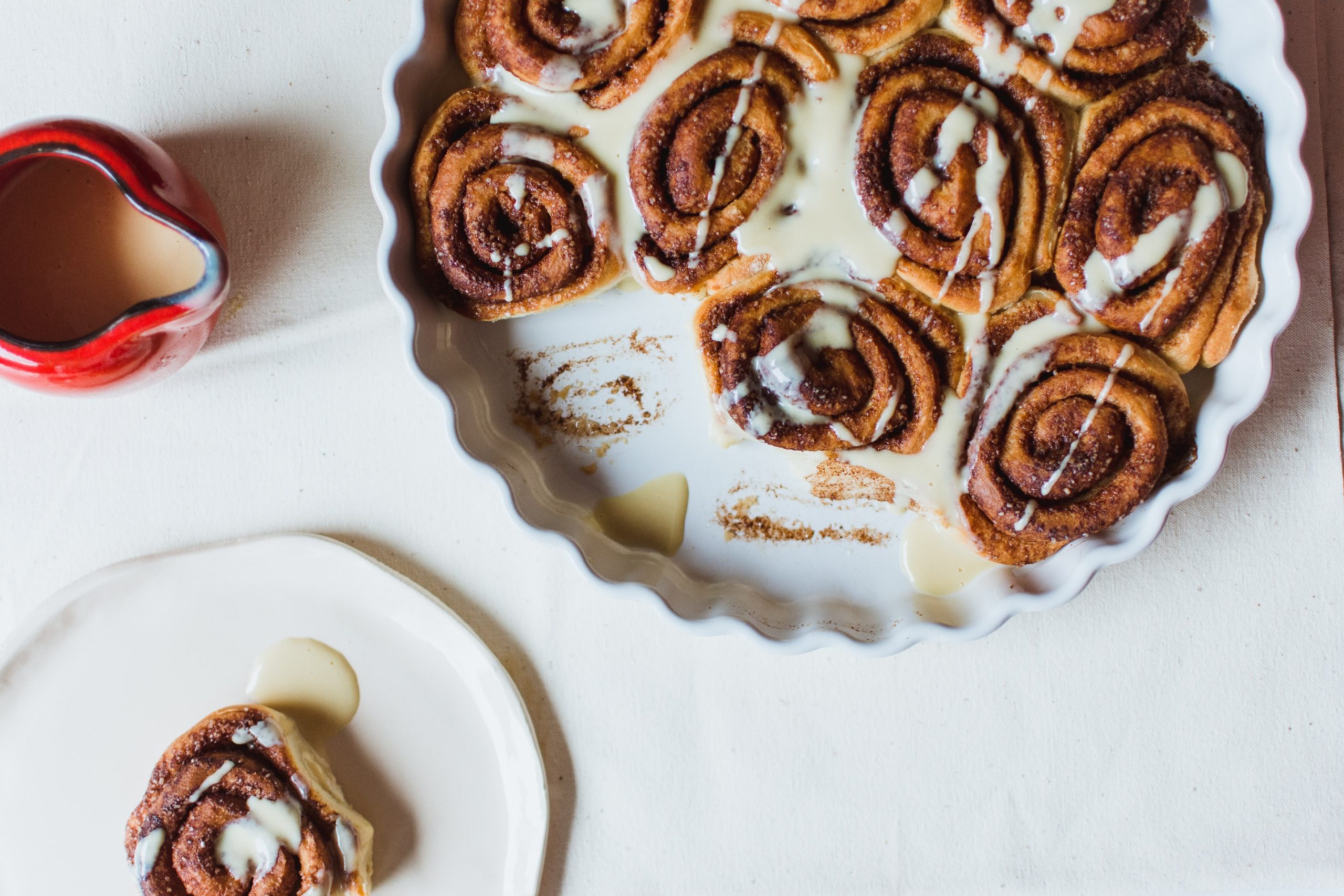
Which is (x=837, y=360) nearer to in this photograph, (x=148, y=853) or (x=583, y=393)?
(x=583, y=393)

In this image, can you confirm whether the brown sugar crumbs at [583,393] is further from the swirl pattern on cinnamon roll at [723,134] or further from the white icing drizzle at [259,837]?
the white icing drizzle at [259,837]

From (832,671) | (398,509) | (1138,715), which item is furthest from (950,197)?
(398,509)

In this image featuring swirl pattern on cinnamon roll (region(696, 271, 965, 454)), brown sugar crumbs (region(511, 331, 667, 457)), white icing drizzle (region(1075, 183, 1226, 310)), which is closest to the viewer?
white icing drizzle (region(1075, 183, 1226, 310))

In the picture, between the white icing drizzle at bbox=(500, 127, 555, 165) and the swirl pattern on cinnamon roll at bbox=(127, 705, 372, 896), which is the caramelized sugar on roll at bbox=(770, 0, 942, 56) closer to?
the white icing drizzle at bbox=(500, 127, 555, 165)

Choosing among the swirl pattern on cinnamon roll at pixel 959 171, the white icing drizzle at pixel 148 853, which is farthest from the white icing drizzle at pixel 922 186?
the white icing drizzle at pixel 148 853

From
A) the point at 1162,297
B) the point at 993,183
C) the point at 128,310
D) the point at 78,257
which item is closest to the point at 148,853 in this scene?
the point at 128,310

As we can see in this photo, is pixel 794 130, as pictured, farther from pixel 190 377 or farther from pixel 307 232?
pixel 190 377

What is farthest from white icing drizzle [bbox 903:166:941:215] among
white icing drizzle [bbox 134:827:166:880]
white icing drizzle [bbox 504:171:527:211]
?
white icing drizzle [bbox 134:827:166:880]
